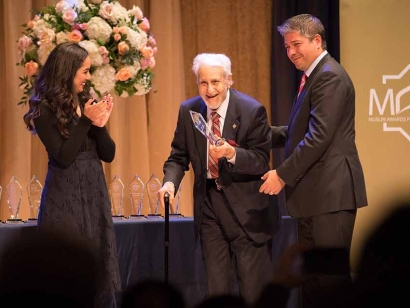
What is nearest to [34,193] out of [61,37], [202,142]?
[61,37]

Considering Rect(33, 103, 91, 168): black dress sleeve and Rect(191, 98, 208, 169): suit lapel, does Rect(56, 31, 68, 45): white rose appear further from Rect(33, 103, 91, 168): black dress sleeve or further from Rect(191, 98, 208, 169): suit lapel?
Rect(191, 98, 208, 169): suit lapel

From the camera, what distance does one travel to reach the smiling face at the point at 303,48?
11.4ft

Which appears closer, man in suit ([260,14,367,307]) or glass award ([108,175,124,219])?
man in suit ([260,14,367,307])

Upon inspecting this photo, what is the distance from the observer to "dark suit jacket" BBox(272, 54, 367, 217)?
10.8 ft

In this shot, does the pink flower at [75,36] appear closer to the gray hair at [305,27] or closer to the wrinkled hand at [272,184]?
the gray hair at [305,27]

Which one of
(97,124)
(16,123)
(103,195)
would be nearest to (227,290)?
(103,195)

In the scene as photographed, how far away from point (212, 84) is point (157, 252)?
1228 millimetres

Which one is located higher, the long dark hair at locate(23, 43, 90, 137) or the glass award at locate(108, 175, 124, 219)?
the long dark hair at locate(23, 43, 90, 137)

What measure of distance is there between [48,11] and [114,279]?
64.6 inches

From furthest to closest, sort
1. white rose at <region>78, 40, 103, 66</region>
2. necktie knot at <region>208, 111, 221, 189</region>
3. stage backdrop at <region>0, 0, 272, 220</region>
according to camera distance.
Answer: stage backdrop at <region>0, 0, 272, 220</region>, white rose at <region>78, 40, 103, 66</region>, necktie knot at <region>208, 111, 221, 189</region>

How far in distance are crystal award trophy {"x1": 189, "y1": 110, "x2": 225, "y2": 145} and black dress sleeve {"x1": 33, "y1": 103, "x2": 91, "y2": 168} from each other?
19.8 inches

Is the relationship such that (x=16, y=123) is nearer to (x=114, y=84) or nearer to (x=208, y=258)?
(x=114, y=84)

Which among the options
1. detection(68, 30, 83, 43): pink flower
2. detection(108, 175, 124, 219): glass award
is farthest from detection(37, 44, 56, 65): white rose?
detection(108, 175, 124, 219): glass award

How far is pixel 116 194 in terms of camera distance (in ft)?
14.5
